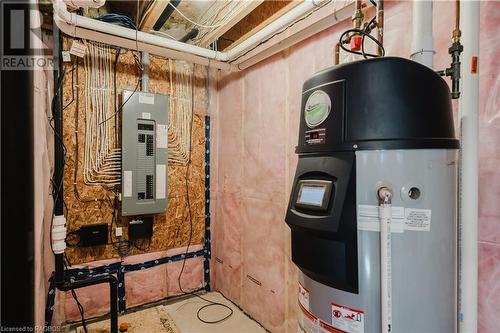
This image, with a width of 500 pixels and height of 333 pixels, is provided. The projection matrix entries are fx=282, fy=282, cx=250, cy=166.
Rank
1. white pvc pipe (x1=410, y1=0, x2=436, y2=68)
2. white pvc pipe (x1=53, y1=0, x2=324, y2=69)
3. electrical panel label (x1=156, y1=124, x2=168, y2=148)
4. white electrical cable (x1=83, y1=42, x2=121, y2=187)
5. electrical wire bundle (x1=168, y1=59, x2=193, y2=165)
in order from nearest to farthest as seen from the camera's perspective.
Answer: white pvc pipe (x1=410, y1=0, x2=436, y2=68) → white pvc pipe (x1=53, y1=0, x2=324, y2=69) → white electrical cable (x1=83, y1=42, x2=121, y2=187) → electrical panel label (x1=156, y1=124, x2=168, y2=148) → electrical wire bundle (x1=168, y1=59, x2=193, y2=165)

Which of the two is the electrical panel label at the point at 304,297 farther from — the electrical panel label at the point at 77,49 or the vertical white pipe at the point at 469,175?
the electrical panel label at the point at 77,49

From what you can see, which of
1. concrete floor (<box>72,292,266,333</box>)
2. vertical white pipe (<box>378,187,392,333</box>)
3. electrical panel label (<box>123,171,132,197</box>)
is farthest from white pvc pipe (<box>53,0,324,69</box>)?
concrete floor (<box>72,292,266,333</box>)

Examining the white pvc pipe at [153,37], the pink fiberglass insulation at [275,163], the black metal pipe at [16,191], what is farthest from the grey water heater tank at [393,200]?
the white pvc pipe at [153,37]

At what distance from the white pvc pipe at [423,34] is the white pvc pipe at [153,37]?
620 millimetres

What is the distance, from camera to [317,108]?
97 cm

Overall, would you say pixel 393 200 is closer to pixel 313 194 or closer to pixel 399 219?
pixel 399 219

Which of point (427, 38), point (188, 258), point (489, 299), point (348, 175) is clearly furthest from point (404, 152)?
point (188, 258)

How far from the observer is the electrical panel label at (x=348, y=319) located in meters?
0.84

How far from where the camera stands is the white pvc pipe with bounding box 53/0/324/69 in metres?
1.72

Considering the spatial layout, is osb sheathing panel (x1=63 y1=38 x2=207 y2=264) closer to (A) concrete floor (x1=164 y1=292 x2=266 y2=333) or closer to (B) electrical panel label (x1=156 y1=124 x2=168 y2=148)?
(B) electrical panel label (x1=156 y1=124 x2=168 y2=148)

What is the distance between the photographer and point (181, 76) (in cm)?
295

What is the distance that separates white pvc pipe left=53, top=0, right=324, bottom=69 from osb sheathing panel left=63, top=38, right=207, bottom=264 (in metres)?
0.60

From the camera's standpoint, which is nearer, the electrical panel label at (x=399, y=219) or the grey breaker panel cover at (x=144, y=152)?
the electrical panel label at (x=399, y=219)

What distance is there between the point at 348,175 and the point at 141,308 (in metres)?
2.60
